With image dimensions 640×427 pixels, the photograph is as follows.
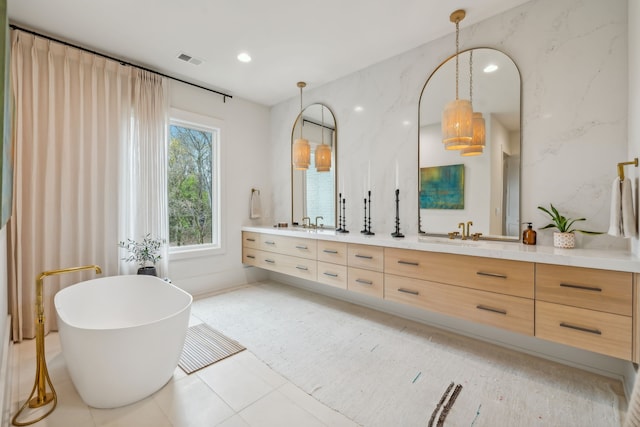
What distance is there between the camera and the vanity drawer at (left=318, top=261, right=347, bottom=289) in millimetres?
3002

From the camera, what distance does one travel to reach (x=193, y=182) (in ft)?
12.7

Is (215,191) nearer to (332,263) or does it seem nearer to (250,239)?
(250,239)

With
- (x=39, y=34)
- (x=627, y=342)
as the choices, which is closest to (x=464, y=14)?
(x=627, y=342)

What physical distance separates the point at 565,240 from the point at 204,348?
286cm

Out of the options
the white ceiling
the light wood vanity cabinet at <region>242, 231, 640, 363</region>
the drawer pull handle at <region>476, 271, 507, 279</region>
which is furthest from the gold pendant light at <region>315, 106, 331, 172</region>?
the drawer pull handle at <region>476, 271, 507, 279</region>

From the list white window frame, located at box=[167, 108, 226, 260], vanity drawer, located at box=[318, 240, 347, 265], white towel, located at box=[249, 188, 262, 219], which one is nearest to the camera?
vanity drawer, located at box=[318, 240, 347, 265]

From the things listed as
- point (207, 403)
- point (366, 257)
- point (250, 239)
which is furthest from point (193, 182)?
point (207, 403)

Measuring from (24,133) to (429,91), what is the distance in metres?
3.68

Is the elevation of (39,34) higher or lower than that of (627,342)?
higher

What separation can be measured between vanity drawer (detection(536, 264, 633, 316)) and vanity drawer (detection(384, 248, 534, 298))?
8 cm

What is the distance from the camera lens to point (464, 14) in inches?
95.5

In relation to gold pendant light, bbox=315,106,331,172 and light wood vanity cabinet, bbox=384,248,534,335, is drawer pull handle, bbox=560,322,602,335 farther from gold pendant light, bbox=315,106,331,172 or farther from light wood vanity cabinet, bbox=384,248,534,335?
gold pendant light, bbox=315,106,331,172

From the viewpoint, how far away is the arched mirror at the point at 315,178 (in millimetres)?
3756

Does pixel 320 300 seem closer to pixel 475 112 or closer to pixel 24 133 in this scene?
pixel 475 112
